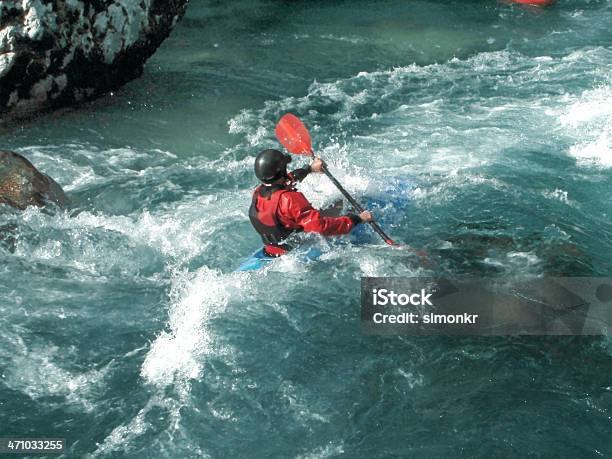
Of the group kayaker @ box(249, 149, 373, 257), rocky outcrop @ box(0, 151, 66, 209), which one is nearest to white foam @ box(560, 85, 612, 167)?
kayaker @ box(249, 149, 373, 257)

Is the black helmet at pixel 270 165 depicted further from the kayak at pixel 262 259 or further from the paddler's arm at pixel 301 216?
the kayak at pixel 262 259

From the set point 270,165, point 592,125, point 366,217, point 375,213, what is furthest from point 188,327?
point 592,125

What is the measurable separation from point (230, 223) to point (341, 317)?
72.1 inches

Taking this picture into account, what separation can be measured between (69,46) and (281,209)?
15.4ft

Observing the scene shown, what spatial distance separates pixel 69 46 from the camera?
858 centimetres

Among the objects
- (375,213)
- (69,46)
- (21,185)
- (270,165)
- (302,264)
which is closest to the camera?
(270,165)

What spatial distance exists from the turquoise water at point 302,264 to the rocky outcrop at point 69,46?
33 centimetres

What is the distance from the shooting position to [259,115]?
9102mm

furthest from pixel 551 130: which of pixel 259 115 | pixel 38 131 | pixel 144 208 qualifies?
pixel 38 131

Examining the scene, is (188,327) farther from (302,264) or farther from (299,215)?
(299,215)

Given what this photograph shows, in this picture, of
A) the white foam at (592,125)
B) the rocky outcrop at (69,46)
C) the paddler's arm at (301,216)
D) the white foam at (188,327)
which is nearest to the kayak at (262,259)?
the white foam at (188,327)

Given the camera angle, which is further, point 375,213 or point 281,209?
point 375,213

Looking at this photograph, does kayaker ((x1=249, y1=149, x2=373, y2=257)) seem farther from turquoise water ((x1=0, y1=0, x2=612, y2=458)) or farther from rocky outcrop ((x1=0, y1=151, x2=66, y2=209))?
rocky outcrop ((x1=0, y1=151, x2=66, y2=209))

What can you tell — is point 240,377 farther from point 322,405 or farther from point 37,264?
point 37,264
